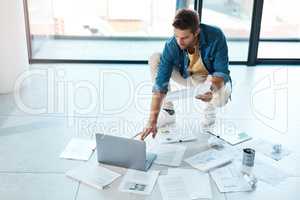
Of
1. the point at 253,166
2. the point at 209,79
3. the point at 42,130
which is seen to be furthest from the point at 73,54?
the point at 253,166

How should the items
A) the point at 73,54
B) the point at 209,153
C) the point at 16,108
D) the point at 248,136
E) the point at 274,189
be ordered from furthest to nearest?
the point at 73,54 → the point at 16,108 → the point at 248,136 → the point at 209,153 → the point at 274,189

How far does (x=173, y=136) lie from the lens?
260 centimetres

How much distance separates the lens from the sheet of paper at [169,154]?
2301 mm

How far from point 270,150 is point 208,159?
16.0 inches

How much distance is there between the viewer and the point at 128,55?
4195 millimetres

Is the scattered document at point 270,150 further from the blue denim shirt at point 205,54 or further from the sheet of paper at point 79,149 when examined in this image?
the sheet of paper at point 79,149

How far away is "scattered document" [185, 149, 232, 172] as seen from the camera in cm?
226

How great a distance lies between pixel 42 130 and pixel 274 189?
57.9 inches

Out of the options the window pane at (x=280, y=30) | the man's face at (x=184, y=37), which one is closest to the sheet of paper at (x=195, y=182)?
the man's face at (x=184, y=37)

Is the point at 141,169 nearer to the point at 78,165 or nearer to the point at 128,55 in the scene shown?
the point at 78,165

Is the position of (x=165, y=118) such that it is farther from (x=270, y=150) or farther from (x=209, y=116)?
(x=270, y=150)

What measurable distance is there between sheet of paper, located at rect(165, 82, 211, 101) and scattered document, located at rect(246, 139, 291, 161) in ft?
1.50

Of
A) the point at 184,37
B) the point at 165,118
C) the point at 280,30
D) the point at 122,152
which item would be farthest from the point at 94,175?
the point at 280,30

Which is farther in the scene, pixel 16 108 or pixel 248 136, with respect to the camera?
pixel 16 108
